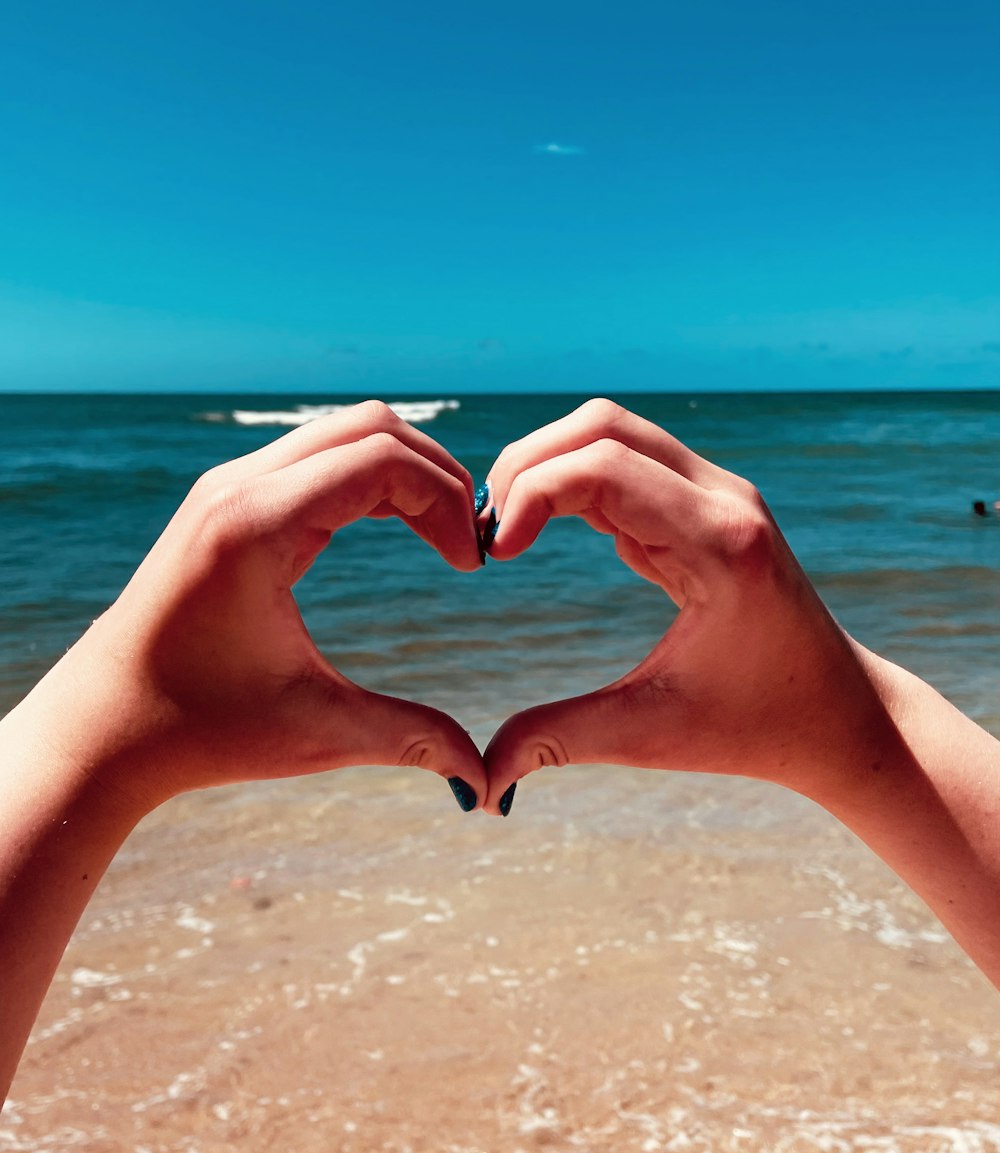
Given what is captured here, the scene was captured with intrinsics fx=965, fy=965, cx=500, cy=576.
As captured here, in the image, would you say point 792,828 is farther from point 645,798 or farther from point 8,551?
point 8,551

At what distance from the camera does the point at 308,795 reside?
12.3 feet

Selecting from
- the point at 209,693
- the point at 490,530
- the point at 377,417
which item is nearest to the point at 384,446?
the point at 377,417

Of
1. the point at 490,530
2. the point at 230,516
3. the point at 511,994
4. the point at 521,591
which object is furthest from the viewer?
the point at 521,591

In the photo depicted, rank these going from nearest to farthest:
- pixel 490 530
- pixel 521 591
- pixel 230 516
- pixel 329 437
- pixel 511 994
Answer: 1. pixel 230 516
2. pixel 329 437
3. pixel 490 530
4. pixel 511 994
5. pixel 521 591

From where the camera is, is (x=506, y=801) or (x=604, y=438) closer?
(x=604, y=438)

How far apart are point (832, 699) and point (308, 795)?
2819mm

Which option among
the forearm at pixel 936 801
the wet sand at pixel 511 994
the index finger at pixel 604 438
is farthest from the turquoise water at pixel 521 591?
the index finger at pixel 604 438

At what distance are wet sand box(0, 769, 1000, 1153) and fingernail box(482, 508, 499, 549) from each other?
141cm

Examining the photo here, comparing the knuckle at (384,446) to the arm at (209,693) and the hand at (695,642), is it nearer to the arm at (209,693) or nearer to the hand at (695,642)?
the arm at (209,693)

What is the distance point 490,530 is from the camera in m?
1.30

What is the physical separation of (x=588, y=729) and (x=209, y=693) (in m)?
0.48

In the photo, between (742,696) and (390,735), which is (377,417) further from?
(742,696)

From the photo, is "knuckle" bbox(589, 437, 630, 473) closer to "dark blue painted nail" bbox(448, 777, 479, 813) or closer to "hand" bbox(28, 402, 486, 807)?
"hand" bbox(28, 402, 486, 807)

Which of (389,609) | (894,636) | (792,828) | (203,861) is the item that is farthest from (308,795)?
(894,636)
